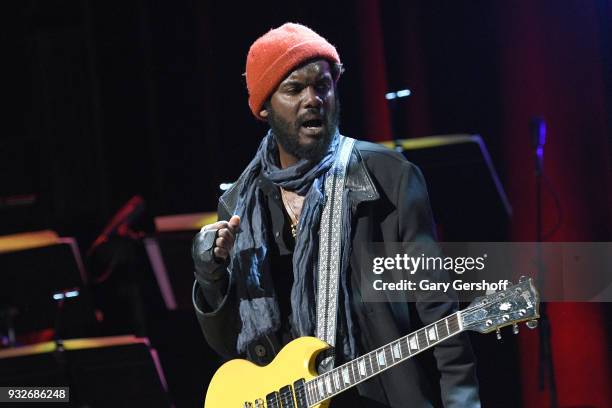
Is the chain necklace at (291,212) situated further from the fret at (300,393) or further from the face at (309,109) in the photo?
the fret at (300,393)

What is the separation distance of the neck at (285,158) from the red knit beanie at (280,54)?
0.20m

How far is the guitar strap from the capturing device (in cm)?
322

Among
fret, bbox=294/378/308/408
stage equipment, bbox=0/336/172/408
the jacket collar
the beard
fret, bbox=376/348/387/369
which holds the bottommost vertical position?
stage equipment, bbox=0/336/172/408

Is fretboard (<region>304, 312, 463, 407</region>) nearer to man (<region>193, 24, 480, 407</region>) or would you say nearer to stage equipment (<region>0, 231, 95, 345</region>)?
man (<region>193, 24, 480, 407</region>)

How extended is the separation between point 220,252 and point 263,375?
46 cm

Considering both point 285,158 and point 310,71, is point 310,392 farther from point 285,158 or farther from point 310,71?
point 310,71

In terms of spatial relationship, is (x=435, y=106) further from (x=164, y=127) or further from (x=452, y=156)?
(x=164, y=127)

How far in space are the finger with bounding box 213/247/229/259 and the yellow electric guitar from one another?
0.38 metres

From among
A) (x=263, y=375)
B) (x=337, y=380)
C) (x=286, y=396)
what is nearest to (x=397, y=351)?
(x=337, y=380)

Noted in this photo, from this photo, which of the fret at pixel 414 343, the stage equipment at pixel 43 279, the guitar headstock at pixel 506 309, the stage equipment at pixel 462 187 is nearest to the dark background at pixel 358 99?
the stage equipment at pixel 462 187

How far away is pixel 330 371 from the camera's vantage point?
3.16 metres

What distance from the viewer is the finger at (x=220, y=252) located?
3.34 meters

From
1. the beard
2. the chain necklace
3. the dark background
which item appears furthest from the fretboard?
the dark background

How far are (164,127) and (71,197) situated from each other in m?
1.30
